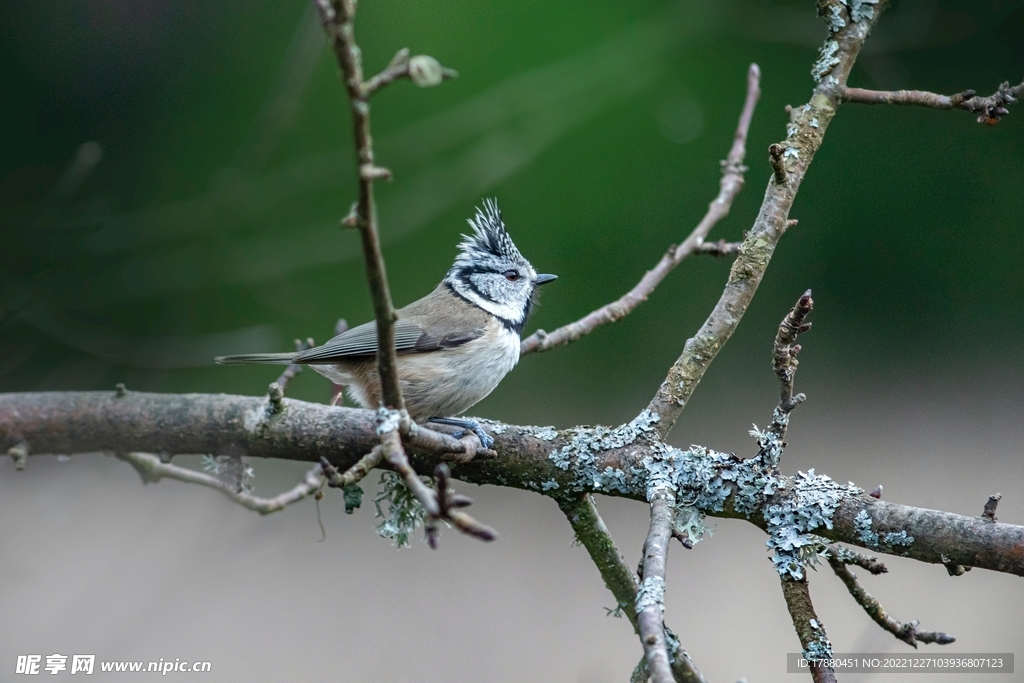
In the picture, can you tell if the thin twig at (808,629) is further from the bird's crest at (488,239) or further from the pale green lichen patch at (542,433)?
the bird's crest at (488,239)

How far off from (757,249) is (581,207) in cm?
187

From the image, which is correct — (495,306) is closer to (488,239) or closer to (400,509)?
(488,239)

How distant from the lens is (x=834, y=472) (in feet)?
12.3

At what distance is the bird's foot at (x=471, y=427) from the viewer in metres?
1.82

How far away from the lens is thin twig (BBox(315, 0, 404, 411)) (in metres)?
0.84

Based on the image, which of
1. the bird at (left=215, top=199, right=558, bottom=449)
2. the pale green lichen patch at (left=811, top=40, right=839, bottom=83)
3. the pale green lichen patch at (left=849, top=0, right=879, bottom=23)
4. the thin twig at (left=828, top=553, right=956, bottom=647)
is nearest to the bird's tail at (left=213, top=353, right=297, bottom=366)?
the bird at (left=215, top=199, right=558, bottom=449)

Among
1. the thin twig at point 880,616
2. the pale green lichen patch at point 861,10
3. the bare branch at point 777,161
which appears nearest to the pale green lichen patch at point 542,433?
the thin twig at point 880,616

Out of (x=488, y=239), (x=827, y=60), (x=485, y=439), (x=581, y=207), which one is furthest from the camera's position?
(x=581, y=207)

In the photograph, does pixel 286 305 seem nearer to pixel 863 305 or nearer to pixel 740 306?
pixel 740 306

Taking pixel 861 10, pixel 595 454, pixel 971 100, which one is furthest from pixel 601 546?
pixel 861 10

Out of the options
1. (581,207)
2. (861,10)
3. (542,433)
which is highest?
(581,207)

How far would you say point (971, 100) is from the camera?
6.00 ft

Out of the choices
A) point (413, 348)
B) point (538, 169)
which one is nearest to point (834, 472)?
point (538, 169)

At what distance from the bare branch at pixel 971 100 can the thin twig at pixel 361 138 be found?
1.43 metres
